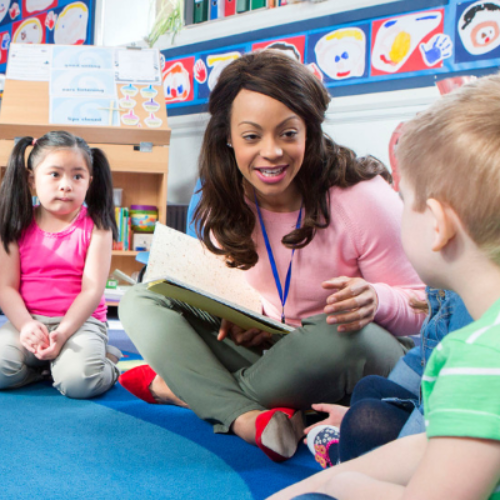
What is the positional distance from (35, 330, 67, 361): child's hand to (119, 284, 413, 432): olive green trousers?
0.26 meters

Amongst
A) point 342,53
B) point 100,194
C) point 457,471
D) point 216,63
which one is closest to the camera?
point 457,471

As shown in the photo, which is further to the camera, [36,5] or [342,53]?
[36,5]

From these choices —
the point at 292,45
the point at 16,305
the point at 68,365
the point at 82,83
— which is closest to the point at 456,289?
the point at 68,365

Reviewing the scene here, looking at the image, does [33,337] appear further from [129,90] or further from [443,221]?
[129,90]

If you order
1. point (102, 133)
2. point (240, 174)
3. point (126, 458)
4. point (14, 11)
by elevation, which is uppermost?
point (14, 11)

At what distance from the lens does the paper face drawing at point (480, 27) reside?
1894 mm

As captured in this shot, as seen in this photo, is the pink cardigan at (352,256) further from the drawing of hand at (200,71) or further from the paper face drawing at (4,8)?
the paper face drawing at (4,8)

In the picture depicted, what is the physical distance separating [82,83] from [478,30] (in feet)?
5.35

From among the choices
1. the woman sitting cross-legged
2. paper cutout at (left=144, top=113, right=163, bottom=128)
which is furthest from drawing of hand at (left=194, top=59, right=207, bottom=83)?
the woman sitting cross-legged

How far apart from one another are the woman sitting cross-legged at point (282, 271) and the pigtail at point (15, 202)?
16.8 inches

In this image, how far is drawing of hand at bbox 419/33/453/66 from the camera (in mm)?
2000

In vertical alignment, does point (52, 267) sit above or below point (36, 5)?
below

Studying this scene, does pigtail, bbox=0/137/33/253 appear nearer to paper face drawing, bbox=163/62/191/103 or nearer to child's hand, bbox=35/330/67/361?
child's hand, bbox=35/330/67/361

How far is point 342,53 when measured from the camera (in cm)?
227
